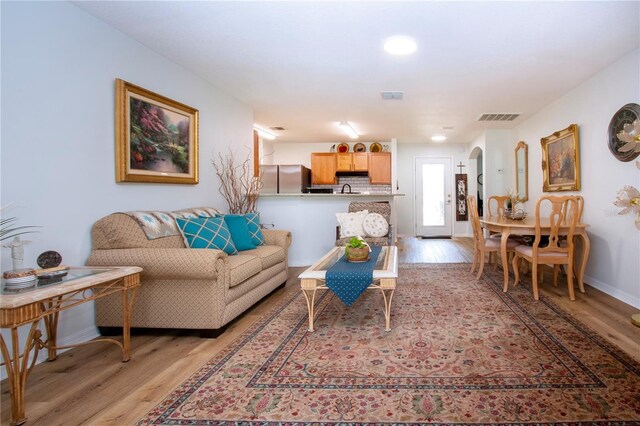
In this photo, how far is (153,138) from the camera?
10.2ft

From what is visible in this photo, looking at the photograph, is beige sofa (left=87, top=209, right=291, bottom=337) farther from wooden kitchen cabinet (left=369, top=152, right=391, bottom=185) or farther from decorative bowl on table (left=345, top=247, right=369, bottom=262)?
wooden kitchen cabinet (left=369, top=152, right=391, bottom=185)

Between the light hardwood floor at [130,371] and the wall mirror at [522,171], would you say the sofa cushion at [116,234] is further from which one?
the wall mirror at [522,171]

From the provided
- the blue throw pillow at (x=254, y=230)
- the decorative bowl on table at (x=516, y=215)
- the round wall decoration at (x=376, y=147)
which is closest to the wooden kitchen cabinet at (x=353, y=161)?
the round wall decoration at (x=376, y=147)

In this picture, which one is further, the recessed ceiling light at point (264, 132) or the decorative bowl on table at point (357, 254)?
the recessed ceiling light at point (264, 132)

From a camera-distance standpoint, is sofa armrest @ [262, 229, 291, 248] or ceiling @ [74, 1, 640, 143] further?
sofa armrest @ [262, 229, 291, 248]

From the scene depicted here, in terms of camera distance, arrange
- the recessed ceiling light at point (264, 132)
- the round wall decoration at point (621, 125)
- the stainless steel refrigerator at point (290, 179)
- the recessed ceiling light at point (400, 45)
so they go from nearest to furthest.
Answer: the recessed ceiling light at point (400, 45), the round wall decoration at point (621, 125), the recessed ceiling light at point (264, 132), the stainless steel refrigerator at point (290, 179)

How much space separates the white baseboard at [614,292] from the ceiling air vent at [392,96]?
3203mm

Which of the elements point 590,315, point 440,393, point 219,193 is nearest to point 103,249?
point 219,193

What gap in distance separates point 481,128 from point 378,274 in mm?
5303

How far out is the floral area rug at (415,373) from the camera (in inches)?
61.1

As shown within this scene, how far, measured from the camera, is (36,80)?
2.12m

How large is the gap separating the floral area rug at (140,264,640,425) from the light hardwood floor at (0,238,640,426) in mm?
125

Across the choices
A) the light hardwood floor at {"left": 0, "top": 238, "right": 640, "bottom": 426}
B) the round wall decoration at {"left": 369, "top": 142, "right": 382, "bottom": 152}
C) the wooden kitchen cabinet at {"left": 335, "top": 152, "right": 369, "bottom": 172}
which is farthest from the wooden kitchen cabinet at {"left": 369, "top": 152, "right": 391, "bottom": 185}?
the light hardwood floor at {"left": 0, "top": 238, "right": 640, "bottom": 426}

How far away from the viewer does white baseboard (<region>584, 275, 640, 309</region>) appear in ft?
10.2
